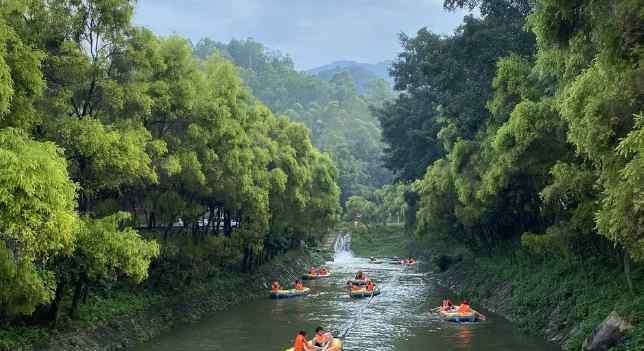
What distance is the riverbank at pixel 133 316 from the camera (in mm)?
17453

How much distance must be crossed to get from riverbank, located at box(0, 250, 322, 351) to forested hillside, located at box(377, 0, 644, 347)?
1255 cm

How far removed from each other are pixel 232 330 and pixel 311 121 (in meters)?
144

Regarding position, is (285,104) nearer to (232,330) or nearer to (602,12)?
(232,330)

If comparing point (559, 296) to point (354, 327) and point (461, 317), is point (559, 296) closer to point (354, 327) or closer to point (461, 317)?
point (461, 317)

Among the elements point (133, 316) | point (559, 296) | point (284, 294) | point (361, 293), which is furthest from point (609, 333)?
point (284, 294)

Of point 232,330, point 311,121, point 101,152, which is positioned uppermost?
Result: point 311,121

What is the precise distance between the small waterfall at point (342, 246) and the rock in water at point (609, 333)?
193 ft

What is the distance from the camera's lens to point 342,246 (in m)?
85.0

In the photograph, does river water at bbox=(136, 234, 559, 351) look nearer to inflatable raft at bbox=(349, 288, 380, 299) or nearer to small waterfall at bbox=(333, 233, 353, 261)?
inflatable raft at bbox=(349, 288, 380, 299)

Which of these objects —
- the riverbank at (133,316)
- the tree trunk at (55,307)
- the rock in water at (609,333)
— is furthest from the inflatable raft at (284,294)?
the rock in water at (609,333)

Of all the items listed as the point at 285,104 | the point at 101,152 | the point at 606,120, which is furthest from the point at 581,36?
the point at 285,104

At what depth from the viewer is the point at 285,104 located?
628 feet

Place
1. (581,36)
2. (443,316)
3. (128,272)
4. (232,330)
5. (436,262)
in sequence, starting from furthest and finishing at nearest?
(436,262) → (443,316) → (232,330) → (128,272) → (581,36)

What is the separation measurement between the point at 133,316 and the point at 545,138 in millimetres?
15473
